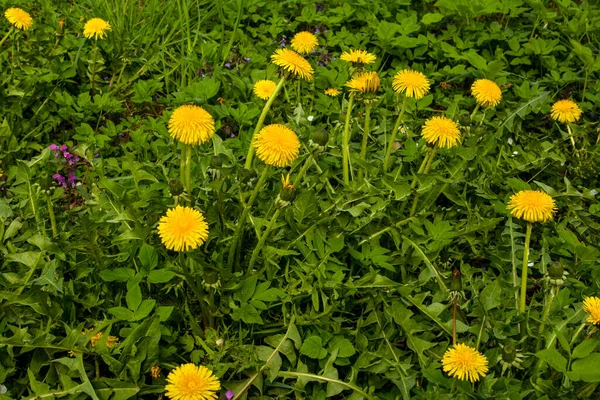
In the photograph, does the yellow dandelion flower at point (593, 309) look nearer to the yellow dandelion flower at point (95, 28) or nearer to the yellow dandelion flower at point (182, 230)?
the yellow dandelion flower at point (182, 230)

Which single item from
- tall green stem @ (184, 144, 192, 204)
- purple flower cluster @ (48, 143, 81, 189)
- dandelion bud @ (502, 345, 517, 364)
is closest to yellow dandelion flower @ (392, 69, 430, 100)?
tall green stem @ (184, 144, 192, 204)

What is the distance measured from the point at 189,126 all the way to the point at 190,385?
70cm

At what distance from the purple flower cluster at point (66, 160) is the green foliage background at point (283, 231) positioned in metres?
0.05

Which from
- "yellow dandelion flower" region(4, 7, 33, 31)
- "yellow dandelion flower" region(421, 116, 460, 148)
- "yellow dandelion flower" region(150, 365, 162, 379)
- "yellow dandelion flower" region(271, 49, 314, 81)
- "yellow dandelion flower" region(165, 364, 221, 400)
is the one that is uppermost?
"yellow dandelion flower" region(4, 7, 33, 31)

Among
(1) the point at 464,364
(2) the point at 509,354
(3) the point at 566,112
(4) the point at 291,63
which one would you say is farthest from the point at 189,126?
(3) the point at 566,112

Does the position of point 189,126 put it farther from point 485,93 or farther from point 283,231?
point 485,93

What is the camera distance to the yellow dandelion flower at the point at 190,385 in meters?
1.46

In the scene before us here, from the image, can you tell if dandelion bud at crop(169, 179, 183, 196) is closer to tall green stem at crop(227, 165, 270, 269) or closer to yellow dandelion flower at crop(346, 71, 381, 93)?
tall green stem at crop(227, 165, 270, 269)

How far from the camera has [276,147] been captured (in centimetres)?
173

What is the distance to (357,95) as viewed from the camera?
7.36ft

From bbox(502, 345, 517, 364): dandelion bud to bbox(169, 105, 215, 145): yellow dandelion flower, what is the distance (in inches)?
40.6

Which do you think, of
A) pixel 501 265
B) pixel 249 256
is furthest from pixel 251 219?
pixel 501 265

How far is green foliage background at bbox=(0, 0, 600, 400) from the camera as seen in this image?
1767 millimetres

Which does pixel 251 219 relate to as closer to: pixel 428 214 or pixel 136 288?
pixel 136 288
